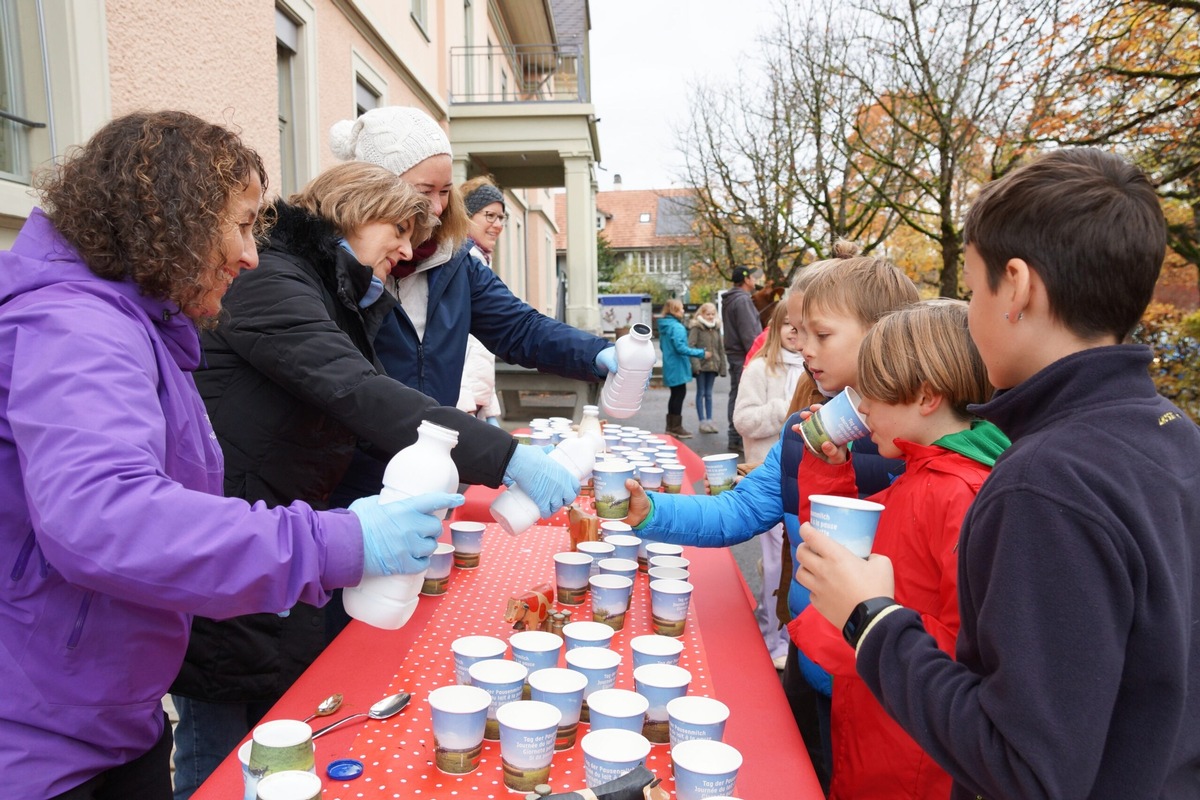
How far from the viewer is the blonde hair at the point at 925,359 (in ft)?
6.19

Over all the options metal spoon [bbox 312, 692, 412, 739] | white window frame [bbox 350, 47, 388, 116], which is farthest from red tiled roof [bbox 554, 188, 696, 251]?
metal spoon [bbox 312, 692, 412, 739]

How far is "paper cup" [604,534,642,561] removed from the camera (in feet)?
7.80

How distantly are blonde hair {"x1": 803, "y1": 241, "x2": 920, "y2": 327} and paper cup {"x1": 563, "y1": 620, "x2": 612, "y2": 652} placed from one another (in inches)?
48.4

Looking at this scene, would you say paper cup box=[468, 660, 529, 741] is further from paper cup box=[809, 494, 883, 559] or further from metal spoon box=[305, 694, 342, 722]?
paper cup box=[809, 494, 883, 559]

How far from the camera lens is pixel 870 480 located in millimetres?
2314

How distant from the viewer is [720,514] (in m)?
2.62

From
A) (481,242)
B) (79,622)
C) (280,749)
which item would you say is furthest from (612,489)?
(481,242)

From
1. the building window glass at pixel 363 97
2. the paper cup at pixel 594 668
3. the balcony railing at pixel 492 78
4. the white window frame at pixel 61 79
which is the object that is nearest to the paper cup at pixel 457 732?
the paper cup at pixel 594 668

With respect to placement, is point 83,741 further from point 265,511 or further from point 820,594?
point 820,594

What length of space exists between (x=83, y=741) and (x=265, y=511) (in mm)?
541

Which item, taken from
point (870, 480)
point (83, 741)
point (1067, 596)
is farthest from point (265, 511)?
point (870, 480)

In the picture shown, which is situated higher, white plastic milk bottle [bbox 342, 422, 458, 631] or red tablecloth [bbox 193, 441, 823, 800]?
white plastic milk bottle [bbox 342, 422, 458, 631]

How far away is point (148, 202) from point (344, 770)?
1015 mm

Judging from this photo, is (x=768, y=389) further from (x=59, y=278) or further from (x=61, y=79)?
(x=59, y=278)
